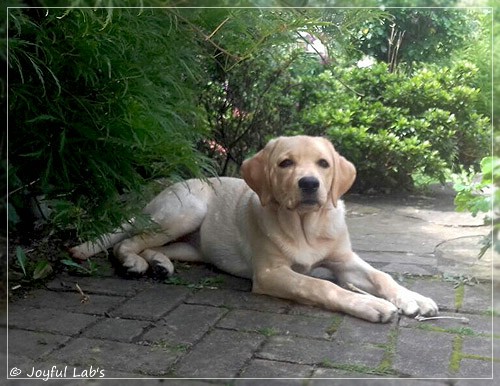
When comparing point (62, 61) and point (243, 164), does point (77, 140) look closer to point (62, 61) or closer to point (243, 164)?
point (62, 61)

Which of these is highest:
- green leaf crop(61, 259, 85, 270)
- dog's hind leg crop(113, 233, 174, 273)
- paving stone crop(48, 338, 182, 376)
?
dog's hind leg crop(113, 233, 174, 273)

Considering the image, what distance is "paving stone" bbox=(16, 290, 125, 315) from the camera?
63.7 inches

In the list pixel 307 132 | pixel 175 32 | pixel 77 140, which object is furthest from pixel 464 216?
pixel 77 140

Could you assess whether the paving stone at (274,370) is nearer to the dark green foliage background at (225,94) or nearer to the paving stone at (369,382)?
the paving stone at (369,382)

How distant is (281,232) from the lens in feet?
5.80

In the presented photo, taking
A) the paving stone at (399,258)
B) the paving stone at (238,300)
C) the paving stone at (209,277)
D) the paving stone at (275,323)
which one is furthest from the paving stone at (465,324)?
the paving stone at (209,277)

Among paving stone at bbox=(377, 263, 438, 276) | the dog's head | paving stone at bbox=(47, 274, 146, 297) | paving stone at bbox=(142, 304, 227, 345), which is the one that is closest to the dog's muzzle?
the dog's head

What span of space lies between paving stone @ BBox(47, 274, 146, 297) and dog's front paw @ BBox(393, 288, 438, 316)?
0.58m

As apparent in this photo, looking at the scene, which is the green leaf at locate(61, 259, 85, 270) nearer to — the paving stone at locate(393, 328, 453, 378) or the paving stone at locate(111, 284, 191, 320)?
the paving stone at locate(111, 284, 191, 320)

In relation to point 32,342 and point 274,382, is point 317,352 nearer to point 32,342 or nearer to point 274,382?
point 274,382

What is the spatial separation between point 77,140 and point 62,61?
0.16 metres

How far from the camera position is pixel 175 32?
59.1 inches

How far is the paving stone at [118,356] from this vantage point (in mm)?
1526

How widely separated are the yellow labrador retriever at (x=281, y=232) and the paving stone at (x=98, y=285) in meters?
0.05
